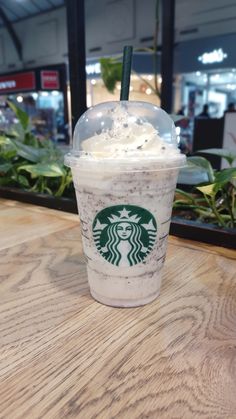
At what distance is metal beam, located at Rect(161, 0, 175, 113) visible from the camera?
5.49 ft

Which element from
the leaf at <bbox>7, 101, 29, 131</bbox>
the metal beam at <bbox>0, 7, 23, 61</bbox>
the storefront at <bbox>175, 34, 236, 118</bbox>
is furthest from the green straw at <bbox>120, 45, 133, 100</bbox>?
the metal beam at <bbox>0, 7, 23, 61</bbox>

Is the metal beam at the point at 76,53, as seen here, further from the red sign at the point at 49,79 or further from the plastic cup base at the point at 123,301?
the red sign at the point at 49,79

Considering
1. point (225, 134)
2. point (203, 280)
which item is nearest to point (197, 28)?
point (225, 134)

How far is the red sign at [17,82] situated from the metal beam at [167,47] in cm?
470

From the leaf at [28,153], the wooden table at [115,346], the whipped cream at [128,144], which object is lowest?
the wooden table at [115,346]

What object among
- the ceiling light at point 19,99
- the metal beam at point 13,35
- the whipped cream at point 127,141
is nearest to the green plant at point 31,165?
the whipped cream at point 127,141

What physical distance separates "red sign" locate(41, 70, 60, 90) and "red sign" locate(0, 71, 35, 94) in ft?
0.85

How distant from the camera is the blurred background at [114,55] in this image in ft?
13.5

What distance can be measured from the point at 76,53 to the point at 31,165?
57 cm

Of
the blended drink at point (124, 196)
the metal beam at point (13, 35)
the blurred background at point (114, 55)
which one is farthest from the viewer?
the metal beam at point (13, 35)

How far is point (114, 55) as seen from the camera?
16.9ft

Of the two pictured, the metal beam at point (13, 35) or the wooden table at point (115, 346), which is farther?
the metal beam at point (13, 35)

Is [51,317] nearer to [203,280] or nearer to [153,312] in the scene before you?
[153,312]

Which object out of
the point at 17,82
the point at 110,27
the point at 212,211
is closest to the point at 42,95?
the point at 17,82
